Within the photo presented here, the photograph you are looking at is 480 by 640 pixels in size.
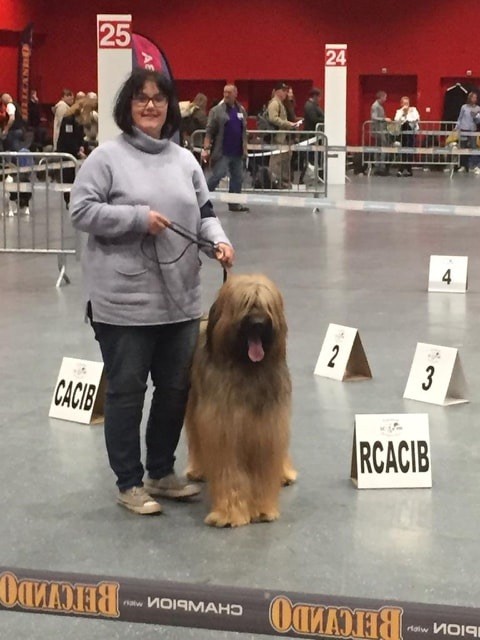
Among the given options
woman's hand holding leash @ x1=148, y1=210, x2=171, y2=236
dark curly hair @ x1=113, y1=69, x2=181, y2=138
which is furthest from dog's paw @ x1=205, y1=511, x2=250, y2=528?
dark curly hair @ x1=113, y1=69, x2=181, y2=138

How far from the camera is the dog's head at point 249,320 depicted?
3.35 metres

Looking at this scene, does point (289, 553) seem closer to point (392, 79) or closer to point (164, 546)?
point (164, 546)

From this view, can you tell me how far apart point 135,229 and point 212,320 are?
0.41 meters

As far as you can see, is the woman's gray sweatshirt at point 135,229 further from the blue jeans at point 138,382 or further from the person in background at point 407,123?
the person in background at point 407,123

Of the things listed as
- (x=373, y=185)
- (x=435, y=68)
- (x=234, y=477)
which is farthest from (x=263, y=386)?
(x=435, y=68)

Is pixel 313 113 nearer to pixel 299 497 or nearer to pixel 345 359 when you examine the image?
pixel 345 359

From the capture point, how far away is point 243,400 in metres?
3.56

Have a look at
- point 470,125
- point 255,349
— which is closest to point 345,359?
point 255,349

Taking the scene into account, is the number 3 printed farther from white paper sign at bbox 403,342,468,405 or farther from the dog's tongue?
the dog's tongue

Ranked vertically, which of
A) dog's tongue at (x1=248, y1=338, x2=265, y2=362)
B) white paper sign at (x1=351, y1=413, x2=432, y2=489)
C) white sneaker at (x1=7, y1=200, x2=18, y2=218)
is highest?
white sneaker at (x1=7, y1=200, x2=18, y2=218)

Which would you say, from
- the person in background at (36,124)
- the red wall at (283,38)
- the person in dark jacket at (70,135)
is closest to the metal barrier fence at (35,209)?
the person in dark jacket at (70,135)

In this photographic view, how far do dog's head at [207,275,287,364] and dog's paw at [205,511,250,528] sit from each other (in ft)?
2.01

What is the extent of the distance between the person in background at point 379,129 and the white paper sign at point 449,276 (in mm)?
13773

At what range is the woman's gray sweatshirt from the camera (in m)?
3.59
